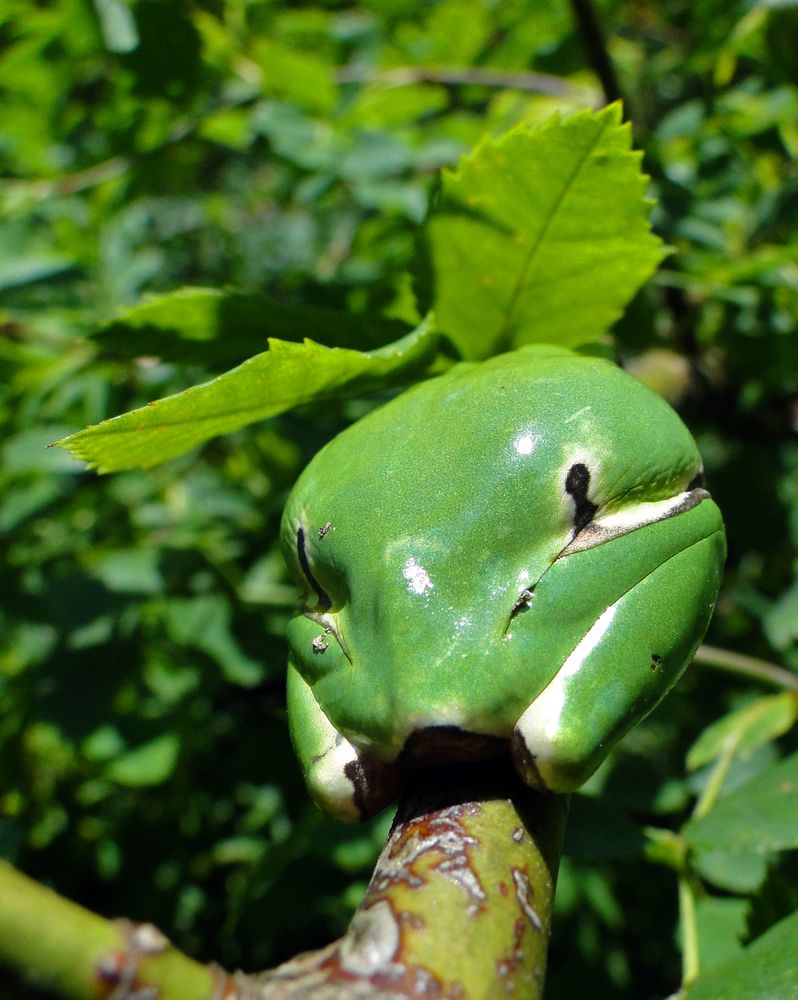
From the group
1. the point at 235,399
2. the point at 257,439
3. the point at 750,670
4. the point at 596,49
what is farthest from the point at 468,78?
the point at 235,399

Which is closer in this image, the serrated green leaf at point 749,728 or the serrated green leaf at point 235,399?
the serrated green leaf at point 235,399

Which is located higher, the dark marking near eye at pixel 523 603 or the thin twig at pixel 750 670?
the dark marking near eye at pixel 523 603

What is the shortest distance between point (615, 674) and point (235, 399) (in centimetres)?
47

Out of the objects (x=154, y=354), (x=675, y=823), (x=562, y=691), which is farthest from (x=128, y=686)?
(x=562, y=691)

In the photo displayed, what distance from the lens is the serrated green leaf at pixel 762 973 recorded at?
105cm

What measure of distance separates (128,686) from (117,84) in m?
1.28

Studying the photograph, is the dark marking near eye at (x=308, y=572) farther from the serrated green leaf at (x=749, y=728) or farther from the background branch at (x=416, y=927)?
the serrated green leaf at (x=749, y=728)

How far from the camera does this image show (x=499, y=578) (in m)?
0.86

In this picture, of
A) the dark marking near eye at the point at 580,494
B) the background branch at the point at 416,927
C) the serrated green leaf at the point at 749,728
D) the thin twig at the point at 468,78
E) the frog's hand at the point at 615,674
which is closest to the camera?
the background branch at the point at 416,927

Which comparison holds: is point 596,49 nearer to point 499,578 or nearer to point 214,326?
point 214,326

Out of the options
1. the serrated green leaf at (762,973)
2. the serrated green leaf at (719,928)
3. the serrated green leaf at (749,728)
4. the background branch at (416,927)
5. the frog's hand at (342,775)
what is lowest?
the serrated green leaf at (719,928)

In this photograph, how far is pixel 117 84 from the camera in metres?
2.16

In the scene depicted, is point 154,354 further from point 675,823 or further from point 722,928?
point 675,823

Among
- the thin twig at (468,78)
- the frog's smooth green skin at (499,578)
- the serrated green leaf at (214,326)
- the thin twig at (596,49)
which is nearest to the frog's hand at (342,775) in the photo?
the frog's smooth green skin at (499,578)
